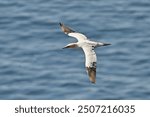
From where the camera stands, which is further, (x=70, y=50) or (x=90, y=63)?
(x=70, y=50)

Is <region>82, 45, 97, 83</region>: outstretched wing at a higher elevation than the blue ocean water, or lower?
lower

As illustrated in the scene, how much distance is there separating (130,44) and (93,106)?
929cm

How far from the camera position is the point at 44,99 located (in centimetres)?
4719

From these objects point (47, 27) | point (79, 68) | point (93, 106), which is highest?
point (47, 27)

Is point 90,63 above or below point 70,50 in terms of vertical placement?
below

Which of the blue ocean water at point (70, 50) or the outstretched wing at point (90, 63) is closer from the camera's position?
the outstretched wing at point (90, 63)

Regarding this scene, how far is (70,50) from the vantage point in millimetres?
51062

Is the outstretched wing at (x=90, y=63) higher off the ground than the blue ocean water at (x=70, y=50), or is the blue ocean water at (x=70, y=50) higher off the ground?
the blue ocean water at (x=70, y=50)

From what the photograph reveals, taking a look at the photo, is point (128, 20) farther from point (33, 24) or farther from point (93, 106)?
point (93, 106)

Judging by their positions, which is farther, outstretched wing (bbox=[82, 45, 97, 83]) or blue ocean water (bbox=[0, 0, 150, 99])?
blue ocean water (bbox=[0, 0, 150, 99])

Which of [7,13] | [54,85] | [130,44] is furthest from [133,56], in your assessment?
[7,13]

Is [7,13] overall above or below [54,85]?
above

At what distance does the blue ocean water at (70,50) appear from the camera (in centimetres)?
4806

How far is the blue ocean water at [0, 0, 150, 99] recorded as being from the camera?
158 feet
